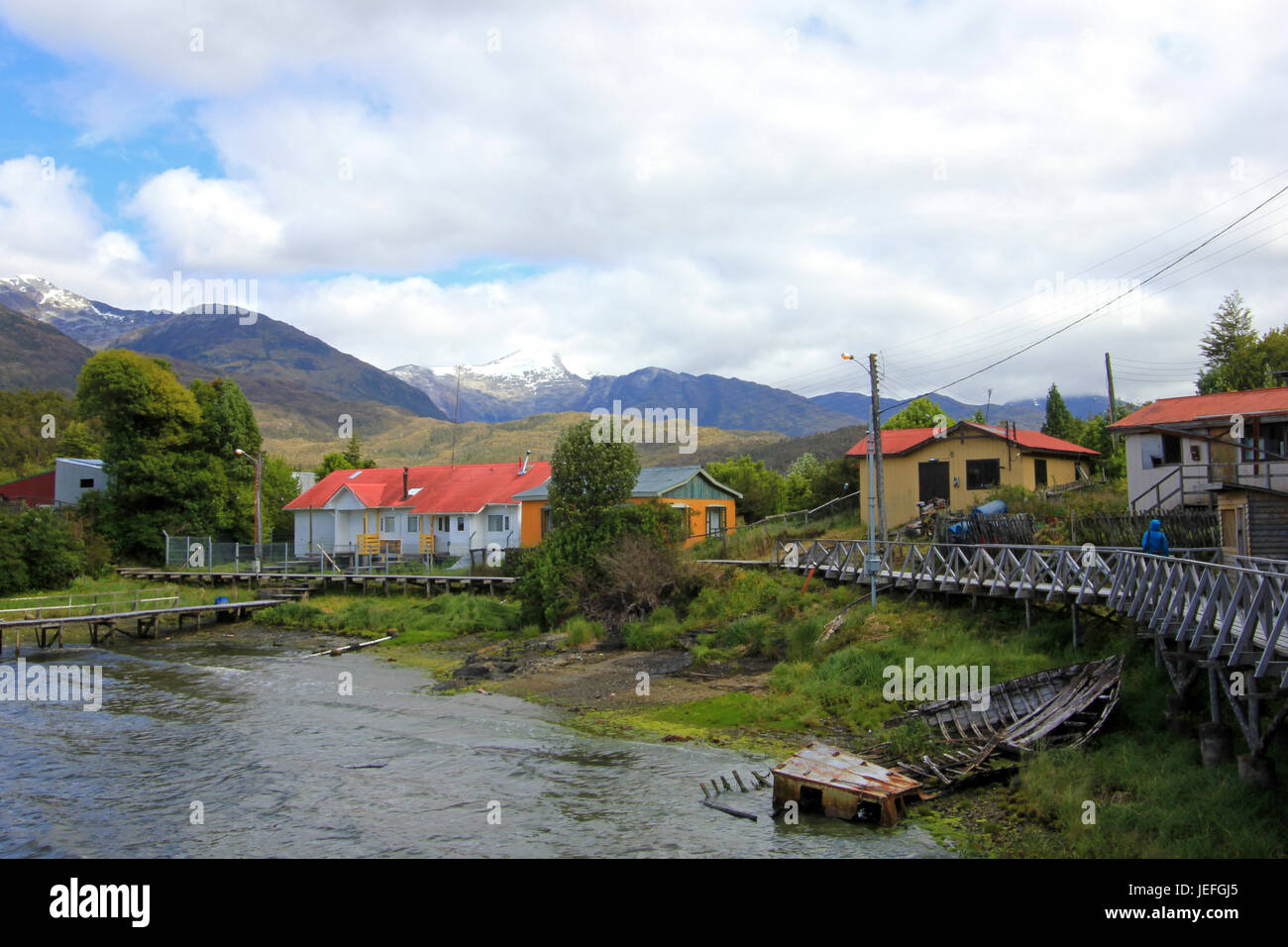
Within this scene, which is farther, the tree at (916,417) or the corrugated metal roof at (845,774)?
the tree at (916,417)

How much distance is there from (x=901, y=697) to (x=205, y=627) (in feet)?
120

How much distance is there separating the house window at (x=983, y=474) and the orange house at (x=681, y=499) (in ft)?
39.5

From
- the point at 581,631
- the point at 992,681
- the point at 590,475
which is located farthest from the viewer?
the point at 590,475

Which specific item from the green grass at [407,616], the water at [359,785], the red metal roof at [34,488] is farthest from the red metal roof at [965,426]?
the red metal roof at [34,488]

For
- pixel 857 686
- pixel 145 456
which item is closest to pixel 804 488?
pixel 857 686

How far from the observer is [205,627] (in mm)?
44500

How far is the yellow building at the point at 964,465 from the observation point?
4134 cm

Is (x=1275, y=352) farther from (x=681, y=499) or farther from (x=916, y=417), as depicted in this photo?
(x=681, y=499)

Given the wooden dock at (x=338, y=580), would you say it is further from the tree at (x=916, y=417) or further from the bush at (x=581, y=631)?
the tree at (x=916, y=417)

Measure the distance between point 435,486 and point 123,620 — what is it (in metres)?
18.8

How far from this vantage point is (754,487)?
179ft

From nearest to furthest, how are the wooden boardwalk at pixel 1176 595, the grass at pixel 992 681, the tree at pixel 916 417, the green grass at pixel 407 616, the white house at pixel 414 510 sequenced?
1. the wooden boardwalk at pixel 1176 595
2. the grass at pixel 992 681
3. the green grass at pixel 407 616
4. the white house at pixel 414 510
5. the tree at pixel 916 417
